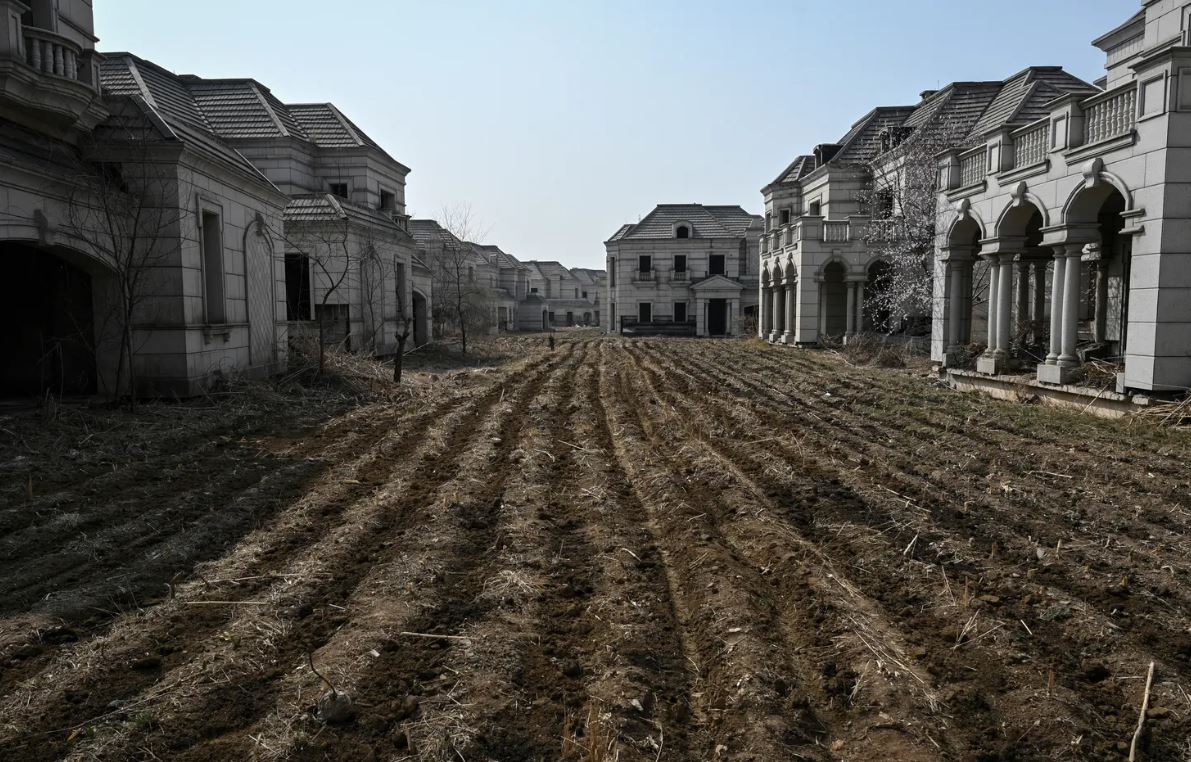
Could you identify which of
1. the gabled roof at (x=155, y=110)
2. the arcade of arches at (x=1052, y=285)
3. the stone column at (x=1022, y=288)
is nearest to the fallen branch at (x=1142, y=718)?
the arcade of arches at (x=1052, y=285)

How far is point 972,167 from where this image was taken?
1762 cm

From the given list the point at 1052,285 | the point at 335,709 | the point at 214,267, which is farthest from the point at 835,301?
the point at 335,709

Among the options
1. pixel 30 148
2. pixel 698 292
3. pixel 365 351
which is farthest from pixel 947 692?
pixel 698 292

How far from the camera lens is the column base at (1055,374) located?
14.0 m

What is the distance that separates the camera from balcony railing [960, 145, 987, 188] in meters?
17.2

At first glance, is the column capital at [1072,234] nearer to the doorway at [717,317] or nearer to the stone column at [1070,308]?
the stone column at [1070,308]

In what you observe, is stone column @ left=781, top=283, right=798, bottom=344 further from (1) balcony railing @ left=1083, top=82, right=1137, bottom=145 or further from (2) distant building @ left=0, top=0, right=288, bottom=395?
(2) distant building @ left=0, top=0, right=288, bottom=395

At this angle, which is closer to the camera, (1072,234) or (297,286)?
(1072,234)

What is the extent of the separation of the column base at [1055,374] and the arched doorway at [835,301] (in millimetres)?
18149

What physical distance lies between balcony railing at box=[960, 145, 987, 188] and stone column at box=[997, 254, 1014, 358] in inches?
78.9

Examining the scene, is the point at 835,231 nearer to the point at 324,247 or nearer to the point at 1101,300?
the point at 1101,300

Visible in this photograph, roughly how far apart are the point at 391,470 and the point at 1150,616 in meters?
7.58

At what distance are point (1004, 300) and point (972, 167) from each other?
3275 mm

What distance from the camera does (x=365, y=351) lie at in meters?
23.5
